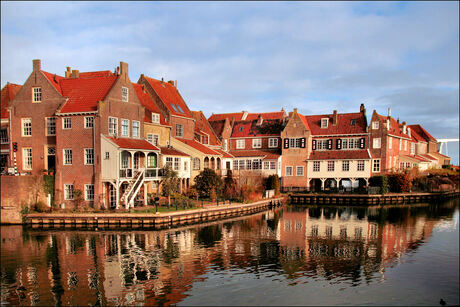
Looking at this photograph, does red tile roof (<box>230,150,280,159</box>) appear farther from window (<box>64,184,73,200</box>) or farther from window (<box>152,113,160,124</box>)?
window (<box>64,184,73,200</box>)

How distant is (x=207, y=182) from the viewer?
4309 cm

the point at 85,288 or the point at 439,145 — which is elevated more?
the point at 439,145

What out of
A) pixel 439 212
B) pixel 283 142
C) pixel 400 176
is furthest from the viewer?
pixel 283 142

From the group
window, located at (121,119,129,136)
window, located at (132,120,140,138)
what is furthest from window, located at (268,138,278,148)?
window, located at (121,119,129,136)

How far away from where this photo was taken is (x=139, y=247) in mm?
25250

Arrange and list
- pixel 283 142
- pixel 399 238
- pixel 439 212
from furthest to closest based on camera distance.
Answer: pixel 283 142 → pixel 439 212 → pixel 399 238

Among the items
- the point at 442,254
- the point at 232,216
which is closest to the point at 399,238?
the point at 442,254

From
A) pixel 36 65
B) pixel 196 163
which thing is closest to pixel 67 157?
pixel 36 65

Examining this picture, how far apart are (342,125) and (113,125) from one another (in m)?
36.9

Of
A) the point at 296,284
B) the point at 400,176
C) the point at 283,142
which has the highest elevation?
the point at 283,142

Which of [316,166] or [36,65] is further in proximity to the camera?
[316,166]

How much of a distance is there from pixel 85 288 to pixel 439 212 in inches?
1596

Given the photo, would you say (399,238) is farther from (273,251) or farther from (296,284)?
(296,284)

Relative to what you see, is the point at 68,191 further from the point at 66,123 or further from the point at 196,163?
the point at 196,163
